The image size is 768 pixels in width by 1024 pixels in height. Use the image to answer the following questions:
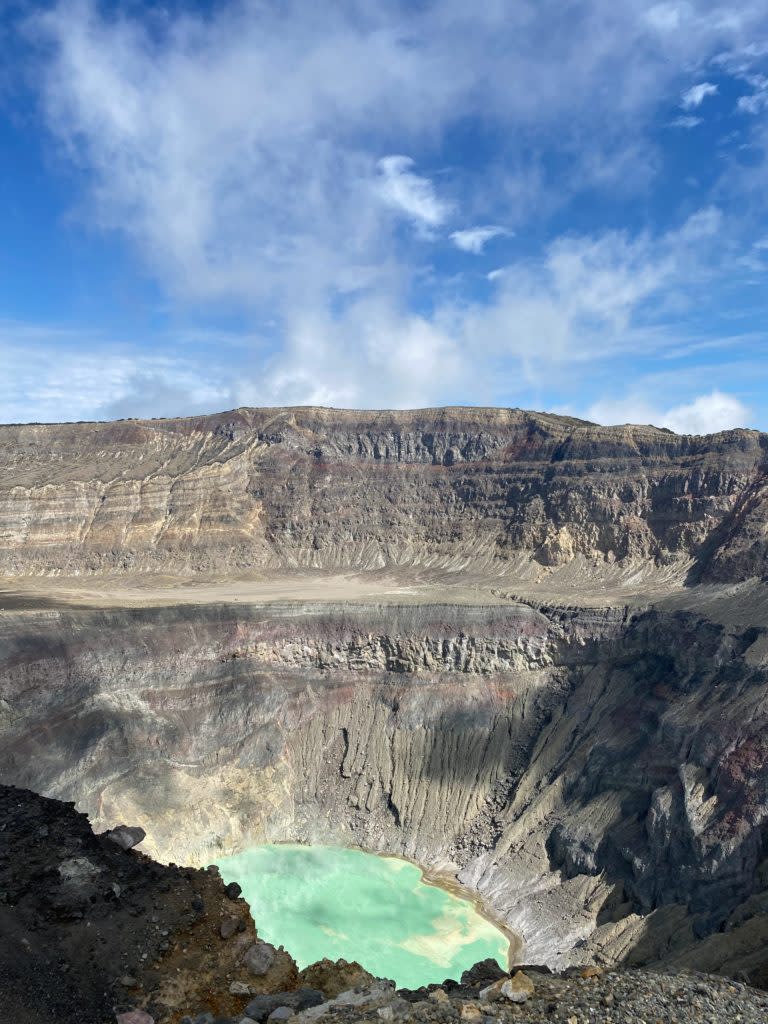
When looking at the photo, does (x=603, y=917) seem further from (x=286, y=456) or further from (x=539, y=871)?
(x=286, y=456)

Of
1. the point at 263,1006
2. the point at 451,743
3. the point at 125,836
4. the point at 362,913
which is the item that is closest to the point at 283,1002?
the point at 263,1006

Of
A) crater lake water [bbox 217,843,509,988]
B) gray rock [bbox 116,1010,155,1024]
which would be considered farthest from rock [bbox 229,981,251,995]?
crater lake water [bbox 217,843,509,988]

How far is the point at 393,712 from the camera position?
198 ft

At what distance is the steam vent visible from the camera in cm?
1420

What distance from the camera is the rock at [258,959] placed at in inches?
545

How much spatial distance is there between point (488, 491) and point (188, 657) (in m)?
47.9

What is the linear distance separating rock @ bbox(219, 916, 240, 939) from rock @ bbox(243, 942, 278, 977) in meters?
0.51

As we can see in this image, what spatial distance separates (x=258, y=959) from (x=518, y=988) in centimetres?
502

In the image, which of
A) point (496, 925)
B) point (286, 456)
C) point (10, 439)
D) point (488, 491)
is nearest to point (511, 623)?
point (496, 925)

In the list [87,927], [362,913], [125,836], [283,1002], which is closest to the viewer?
[283,1002]

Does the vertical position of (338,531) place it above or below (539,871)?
above

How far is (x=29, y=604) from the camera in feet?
192

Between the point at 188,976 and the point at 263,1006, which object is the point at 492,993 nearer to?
the point at 263,1006

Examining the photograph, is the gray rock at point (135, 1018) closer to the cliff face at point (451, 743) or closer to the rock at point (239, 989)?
the rock at point (239, 989)
